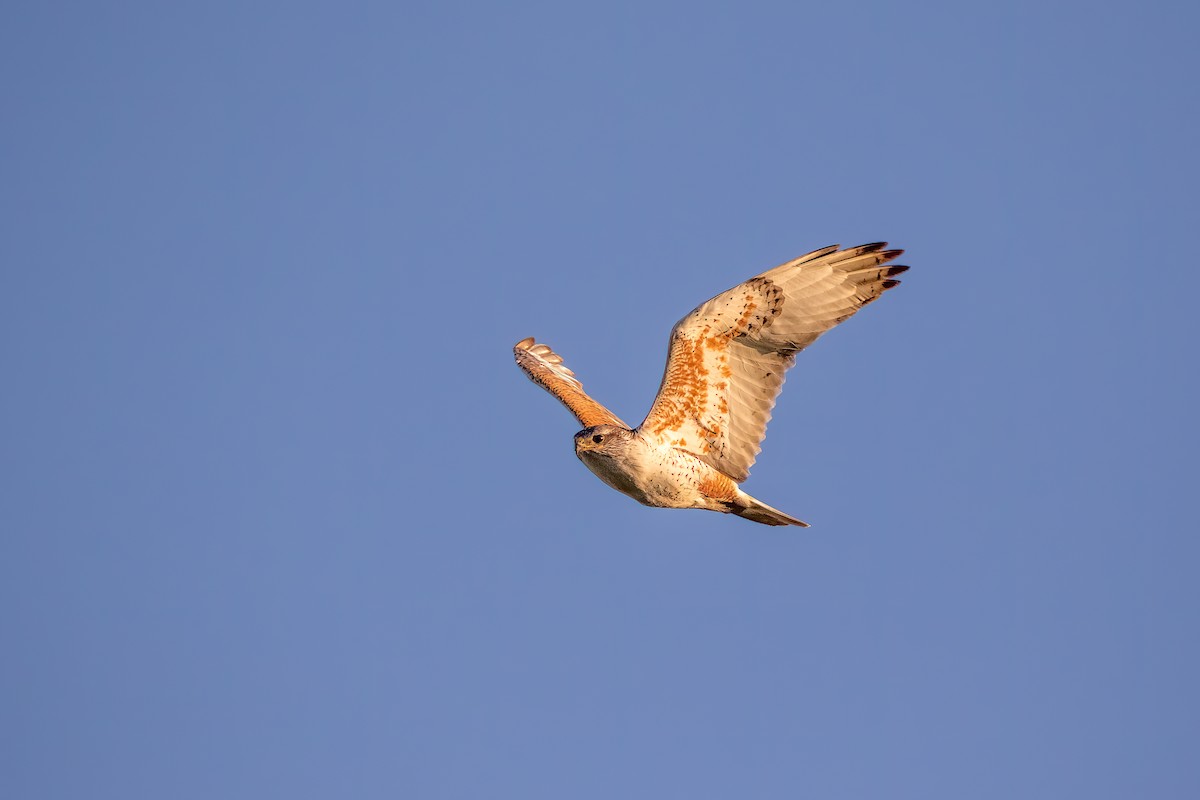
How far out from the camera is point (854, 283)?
12.6 meters

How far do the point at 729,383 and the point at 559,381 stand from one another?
3512mm

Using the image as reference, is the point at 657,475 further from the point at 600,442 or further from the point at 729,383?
the point at 729,383

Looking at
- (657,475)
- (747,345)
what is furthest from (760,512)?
(747,345)

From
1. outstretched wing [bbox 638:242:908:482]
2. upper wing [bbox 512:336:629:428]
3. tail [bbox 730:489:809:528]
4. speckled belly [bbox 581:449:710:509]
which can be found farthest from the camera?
upper wing [bbox 512:336:629:428]

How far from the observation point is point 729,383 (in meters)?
13.0

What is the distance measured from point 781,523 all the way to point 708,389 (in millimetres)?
1477

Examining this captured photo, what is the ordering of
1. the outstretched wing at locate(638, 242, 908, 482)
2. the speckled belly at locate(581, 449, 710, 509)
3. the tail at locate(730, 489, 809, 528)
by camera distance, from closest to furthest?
1. the outstretched wing at locate(638, 242, 908, 482)
2. the speckled belly at locate(581, 449, 710, 509)
3. the tail at locate(730, 489, 809, 528)

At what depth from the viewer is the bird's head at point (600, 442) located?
41.5 feet

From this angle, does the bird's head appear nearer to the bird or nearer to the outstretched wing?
the bird

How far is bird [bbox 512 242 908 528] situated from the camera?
41.4 feet

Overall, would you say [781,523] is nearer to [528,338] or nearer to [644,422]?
[644,422]

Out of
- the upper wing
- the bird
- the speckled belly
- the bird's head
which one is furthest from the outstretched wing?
the upper wing

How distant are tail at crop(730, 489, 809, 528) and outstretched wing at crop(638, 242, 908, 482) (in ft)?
0.75

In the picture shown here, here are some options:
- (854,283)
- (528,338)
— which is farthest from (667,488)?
(528,338)
